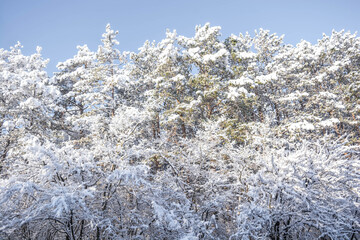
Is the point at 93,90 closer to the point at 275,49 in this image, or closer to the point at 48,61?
the point at 48,61

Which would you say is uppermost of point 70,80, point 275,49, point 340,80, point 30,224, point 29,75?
point 275,49

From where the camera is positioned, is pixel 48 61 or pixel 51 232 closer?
pixel 51 232

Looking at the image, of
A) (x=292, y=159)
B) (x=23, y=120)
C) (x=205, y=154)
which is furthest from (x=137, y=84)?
(x=292, y=159)

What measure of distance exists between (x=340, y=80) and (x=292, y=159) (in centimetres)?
1488

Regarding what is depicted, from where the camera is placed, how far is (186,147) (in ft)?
32.5

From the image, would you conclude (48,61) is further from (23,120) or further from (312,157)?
(312,157)

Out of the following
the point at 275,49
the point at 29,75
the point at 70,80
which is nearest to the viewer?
the point at 29,75

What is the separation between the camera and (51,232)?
5820mm

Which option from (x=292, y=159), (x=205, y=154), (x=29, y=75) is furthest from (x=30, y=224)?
(x=29, y=75)

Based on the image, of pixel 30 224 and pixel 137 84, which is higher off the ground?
pixel 137 84

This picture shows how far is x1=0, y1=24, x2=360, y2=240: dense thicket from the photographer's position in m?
4.74

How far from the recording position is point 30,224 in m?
5.20

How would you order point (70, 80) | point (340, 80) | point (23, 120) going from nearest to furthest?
1. point (23, 120)
2. point (340, 80)
3. point (70, 80)

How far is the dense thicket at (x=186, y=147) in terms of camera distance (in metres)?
4.74
